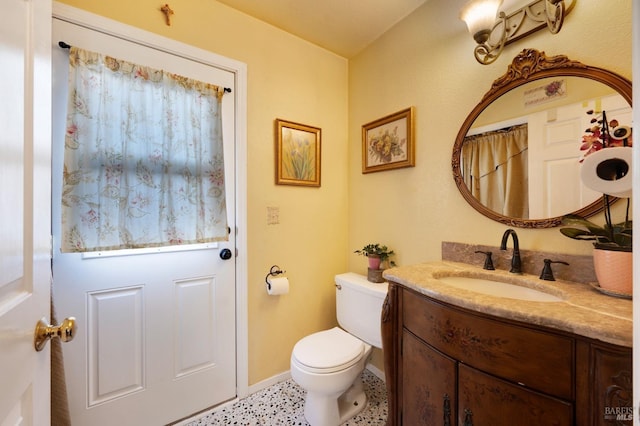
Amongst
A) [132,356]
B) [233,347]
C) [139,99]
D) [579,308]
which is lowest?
[233,347]

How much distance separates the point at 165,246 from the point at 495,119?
1860 millimetres

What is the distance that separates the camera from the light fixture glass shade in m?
1.14

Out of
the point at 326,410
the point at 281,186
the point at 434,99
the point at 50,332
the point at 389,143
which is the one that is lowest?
the point at 326,410

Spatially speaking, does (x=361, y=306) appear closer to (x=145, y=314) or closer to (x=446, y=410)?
(x=446, y=410)

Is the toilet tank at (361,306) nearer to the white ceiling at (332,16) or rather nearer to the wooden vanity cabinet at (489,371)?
the wooden vanity cabinet at (489,371)

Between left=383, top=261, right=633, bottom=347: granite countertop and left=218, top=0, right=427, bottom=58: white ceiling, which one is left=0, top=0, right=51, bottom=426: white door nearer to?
left=383, top=261, right=633, bottom=347: granite countertop

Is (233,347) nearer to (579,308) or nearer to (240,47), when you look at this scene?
(579,308)

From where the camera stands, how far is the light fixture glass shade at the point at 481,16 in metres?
1.14

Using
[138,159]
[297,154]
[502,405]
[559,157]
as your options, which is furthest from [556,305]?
[138,159]

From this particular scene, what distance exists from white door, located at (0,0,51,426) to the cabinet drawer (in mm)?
1106

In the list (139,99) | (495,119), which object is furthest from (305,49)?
(495,119)

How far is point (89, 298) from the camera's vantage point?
128 cm

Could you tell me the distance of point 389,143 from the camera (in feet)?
5.89

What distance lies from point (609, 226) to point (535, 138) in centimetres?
46
